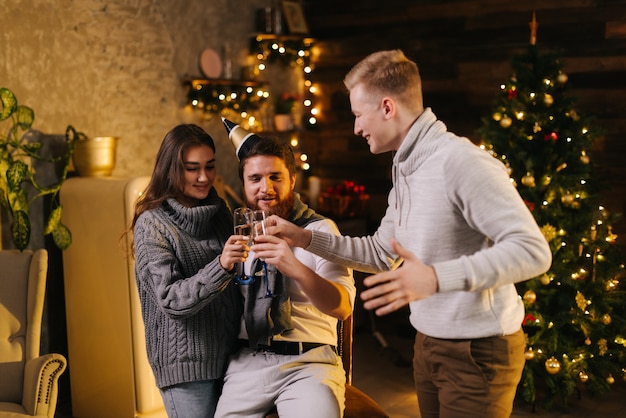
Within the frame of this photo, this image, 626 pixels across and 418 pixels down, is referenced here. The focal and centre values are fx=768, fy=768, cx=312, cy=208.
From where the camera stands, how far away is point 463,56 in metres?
5.45

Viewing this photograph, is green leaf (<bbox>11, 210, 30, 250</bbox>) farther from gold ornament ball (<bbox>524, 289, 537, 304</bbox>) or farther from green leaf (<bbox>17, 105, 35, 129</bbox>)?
gold ornament ball (<bbox>524, 289, 537, 304</bbox>)

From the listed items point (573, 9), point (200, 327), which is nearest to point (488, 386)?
point (200, 327)

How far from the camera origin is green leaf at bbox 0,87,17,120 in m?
3.64

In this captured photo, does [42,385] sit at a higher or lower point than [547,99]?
lower

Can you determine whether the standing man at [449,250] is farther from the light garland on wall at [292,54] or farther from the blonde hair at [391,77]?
the light garland on wall at [292,54]

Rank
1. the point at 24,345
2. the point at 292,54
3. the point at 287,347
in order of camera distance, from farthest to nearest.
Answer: the point at 292,54 → the point at 24,345 → the point at 287,347

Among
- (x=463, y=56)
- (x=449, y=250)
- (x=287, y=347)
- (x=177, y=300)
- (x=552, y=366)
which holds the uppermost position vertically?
(x=463, y=56)

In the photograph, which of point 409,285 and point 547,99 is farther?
point 547,99

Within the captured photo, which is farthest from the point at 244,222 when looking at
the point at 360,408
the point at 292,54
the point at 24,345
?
the point at 292,54

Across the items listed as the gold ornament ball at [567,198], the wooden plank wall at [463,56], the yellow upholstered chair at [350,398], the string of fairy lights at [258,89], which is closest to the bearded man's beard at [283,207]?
the yellow upholstered chair at [350,398]

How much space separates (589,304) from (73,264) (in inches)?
108

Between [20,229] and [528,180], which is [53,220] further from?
[528,180]

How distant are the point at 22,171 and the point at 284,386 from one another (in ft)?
6.56

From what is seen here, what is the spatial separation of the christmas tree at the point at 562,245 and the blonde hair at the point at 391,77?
236 centimetres
